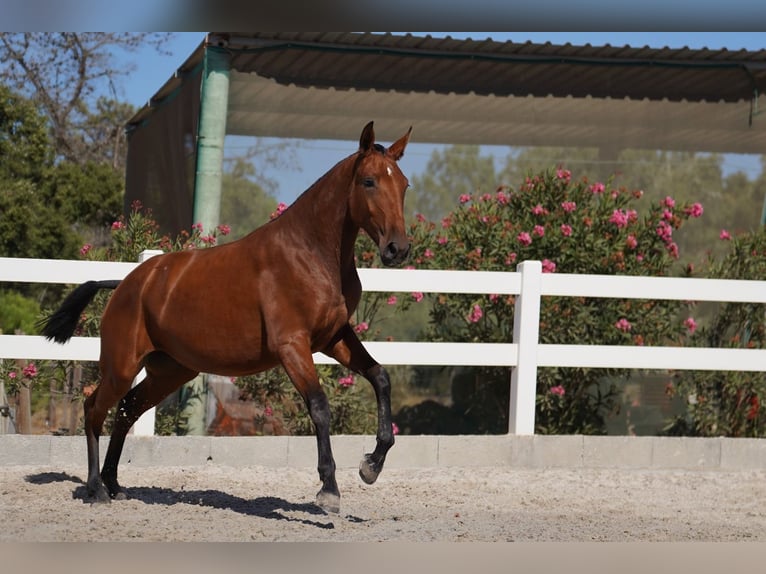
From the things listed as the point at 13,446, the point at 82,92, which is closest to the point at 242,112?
the point at 13,446

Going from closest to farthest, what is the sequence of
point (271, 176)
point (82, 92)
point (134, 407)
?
point (134, 407) → point (271, 176) → point (82, 92)

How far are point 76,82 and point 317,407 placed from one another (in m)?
14.8

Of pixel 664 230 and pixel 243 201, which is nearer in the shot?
pixel 664 230

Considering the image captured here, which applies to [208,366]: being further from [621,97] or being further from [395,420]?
[621,97]

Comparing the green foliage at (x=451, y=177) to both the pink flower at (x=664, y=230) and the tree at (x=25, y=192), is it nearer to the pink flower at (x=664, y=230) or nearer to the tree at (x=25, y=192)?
the pink flower at (x=664, y=230)

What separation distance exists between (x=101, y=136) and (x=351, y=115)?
35.7 ft

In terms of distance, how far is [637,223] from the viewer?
8891mm

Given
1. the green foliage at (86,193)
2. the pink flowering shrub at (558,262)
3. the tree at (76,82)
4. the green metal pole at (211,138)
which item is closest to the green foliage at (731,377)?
the pink flowering shrub at (558,262)

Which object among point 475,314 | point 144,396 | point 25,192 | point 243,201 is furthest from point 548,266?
point 25,192

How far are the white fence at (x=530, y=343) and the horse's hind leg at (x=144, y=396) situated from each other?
168 cm

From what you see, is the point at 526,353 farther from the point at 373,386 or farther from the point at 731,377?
the point at 373,386

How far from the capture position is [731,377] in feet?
28.0

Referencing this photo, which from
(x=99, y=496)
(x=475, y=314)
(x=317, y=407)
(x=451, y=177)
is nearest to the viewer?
(x=317, y=407)

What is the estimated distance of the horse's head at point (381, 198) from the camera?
430 cm
